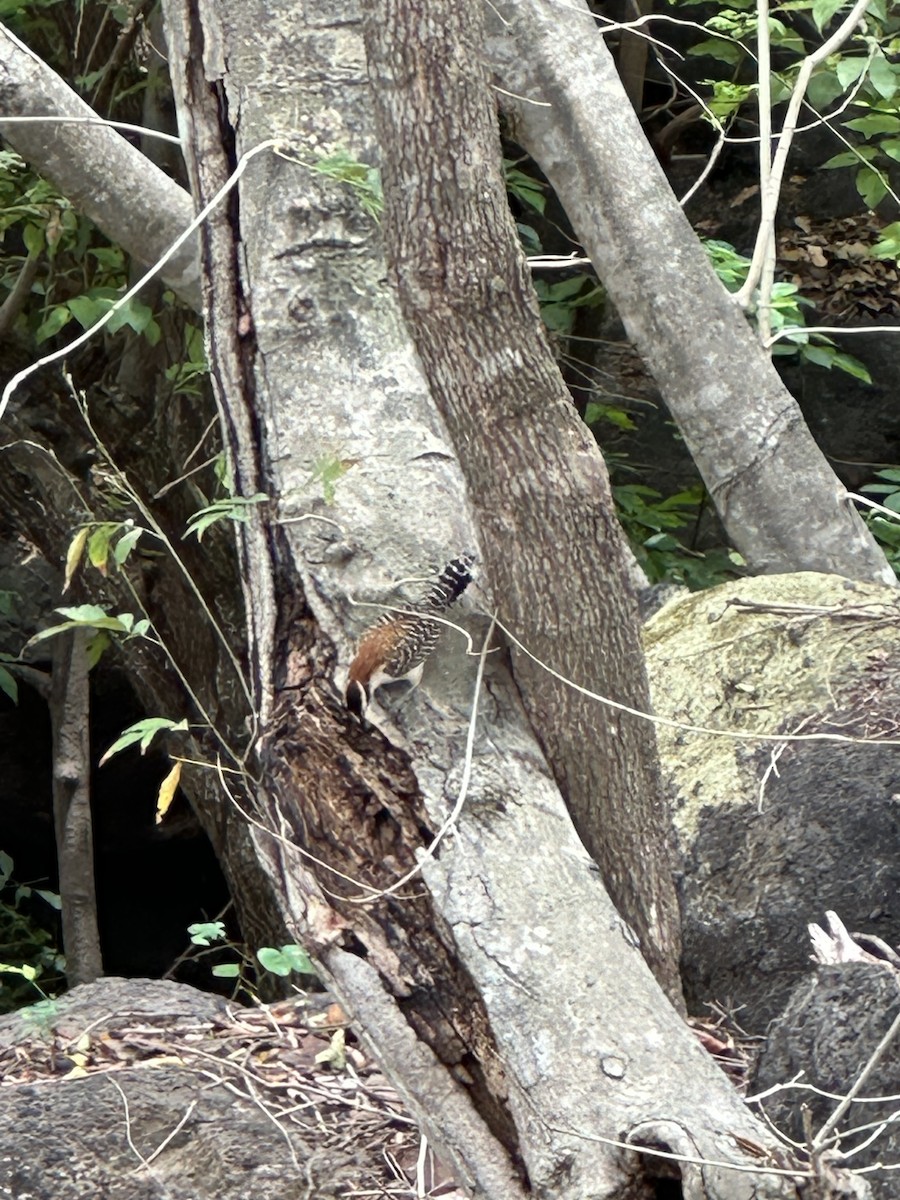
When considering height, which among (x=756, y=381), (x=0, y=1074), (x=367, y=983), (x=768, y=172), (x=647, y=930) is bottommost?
(x=0, y=1074)

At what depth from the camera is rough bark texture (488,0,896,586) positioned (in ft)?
11.9

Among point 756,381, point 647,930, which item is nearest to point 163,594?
point 756,381

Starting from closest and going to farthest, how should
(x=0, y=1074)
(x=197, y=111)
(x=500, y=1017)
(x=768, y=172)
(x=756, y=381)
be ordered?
(x=500, y=1017) < (x=197, y=111) < (x=0, y=1074) < (x=756, y=381) < (x=768, y=172)

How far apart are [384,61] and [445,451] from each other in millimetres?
555

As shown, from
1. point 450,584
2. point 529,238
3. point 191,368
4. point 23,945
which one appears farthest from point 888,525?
point 23,945

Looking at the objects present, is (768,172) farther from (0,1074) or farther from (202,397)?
(0,1074)

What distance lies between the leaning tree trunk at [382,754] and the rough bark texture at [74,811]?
10.1ft

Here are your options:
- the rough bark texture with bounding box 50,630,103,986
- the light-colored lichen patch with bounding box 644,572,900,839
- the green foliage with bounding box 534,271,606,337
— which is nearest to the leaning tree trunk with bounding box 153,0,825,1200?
the light-colored lichen patch with bounding box 644,572,900,839

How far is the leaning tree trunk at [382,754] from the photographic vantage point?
1.55 metres

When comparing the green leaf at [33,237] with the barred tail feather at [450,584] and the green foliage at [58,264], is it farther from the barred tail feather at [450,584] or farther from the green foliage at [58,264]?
the barred tail feather at [450,584]

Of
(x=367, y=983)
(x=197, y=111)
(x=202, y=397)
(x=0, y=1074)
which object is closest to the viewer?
(x=367, y=983)

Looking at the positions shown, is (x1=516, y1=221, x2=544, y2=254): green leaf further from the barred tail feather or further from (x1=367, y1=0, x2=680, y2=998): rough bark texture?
the barred tail feather

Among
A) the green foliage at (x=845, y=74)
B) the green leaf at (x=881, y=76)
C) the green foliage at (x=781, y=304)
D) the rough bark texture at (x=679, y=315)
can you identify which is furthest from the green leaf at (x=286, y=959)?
the green leaf at (x=881, y=76)

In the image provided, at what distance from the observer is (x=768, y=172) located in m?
3.98
